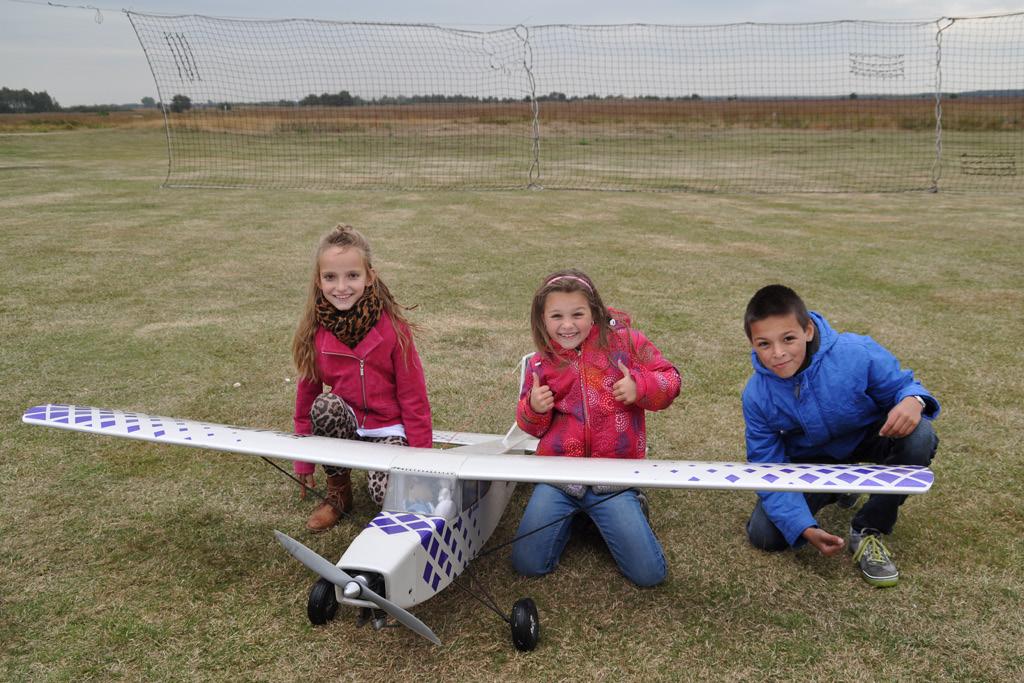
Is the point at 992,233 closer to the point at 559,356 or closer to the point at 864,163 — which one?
the point at 559,356

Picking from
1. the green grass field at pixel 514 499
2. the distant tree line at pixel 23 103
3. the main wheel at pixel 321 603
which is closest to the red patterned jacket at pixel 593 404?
the green grass field at pixel 514 499

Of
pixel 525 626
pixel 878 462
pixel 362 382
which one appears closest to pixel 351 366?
pixel 362 382

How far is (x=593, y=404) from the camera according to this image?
406 cm

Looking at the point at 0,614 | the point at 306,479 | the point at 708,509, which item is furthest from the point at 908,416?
the point at 0,614

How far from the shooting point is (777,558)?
3982mm

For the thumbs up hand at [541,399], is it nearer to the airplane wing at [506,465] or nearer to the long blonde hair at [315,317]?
the airplane wing at [506,465]

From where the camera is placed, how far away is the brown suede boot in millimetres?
4344

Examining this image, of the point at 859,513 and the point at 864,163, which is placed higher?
the point at 864,163

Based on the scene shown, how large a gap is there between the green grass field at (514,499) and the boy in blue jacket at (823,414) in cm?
19

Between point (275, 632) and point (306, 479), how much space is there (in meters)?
1.41

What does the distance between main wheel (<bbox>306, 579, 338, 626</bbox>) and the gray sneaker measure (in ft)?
8.29

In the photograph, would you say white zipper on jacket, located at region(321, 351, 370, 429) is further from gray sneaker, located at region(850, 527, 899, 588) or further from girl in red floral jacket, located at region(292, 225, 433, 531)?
gray sneaker, located at region(850, 527, 899, 588)

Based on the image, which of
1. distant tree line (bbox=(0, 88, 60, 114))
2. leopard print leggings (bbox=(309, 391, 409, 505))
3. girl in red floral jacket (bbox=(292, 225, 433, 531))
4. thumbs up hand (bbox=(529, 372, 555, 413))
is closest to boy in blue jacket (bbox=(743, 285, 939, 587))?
thumbs up hand (bbox=(529, 372, 555, 413))

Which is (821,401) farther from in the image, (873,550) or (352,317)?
(352,317)
